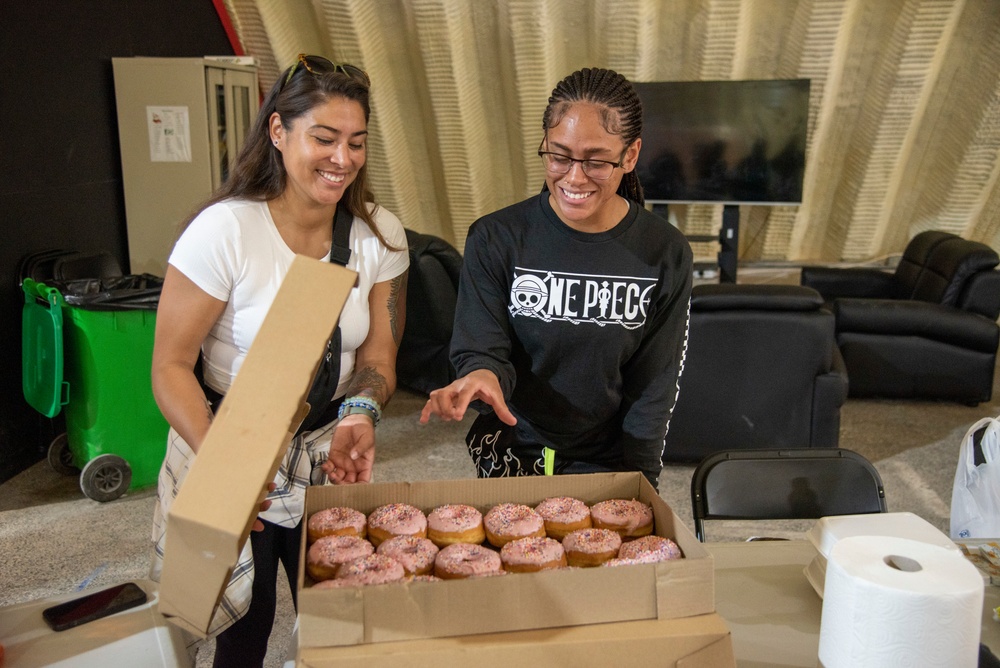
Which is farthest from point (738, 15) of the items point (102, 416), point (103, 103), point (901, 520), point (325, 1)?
point (901, 520)

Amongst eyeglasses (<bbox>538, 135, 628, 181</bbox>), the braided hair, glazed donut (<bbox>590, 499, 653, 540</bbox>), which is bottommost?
glazed donut (<bbox>590, 499, 653, 540</bbox>)

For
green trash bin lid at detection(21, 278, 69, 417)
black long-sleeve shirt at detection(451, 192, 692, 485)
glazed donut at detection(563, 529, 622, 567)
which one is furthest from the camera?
green trash bin lid at detection(21, 278, 69, 417)

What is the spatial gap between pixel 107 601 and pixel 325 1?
437cm

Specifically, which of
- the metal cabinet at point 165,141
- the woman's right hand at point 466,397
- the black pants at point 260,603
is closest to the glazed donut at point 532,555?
the woman's right hand at point 466,397

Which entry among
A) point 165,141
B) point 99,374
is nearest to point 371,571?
point 99,374

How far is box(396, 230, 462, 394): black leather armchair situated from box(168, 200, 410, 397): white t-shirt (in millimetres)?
2634

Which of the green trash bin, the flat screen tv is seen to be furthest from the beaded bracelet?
the flat screen tv

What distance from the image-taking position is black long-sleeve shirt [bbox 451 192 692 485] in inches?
63.2

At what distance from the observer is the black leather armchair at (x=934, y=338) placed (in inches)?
179

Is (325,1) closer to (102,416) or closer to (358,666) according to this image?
(102,416)

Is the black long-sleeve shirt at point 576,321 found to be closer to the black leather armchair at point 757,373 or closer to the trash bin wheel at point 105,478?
the black leather armchair at point 757,373

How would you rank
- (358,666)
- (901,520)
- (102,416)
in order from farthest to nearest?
(102,416) → (901,520) → (358,666)

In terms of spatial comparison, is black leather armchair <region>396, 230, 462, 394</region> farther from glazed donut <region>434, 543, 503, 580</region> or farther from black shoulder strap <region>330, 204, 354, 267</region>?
glazed donut <region>434, 543, 503, 580</region>

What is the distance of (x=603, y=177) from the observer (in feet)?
5.09
